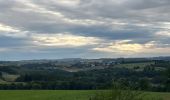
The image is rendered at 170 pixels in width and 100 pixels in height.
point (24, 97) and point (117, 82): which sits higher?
point (117, 82)

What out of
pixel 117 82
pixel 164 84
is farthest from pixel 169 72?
pixel 117 82

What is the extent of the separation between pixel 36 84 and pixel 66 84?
6893mm

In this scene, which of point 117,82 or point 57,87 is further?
point 57,87

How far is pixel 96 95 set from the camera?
1755 cm

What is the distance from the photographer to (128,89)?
1792cm

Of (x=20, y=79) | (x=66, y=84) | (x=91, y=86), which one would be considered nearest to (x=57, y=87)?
(x=66, y=84)

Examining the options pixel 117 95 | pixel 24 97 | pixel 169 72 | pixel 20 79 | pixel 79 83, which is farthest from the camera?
pixel 20 79

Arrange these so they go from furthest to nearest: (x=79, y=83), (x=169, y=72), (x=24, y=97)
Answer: (x=79, y=83)
(x=169, y=72)
(x=24, y=97)

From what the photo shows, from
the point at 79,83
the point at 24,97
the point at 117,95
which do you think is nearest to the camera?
the point at 117,95

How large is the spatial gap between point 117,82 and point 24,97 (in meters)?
33.9

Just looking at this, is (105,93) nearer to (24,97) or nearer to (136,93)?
(136,93)

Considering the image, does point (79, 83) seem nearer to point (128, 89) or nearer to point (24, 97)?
point (24, 97)

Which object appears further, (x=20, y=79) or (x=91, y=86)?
(x=20, y=79)

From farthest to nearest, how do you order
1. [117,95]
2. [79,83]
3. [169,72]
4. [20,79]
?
[20,79] < [79,83] < [169,72] < [117,95]
